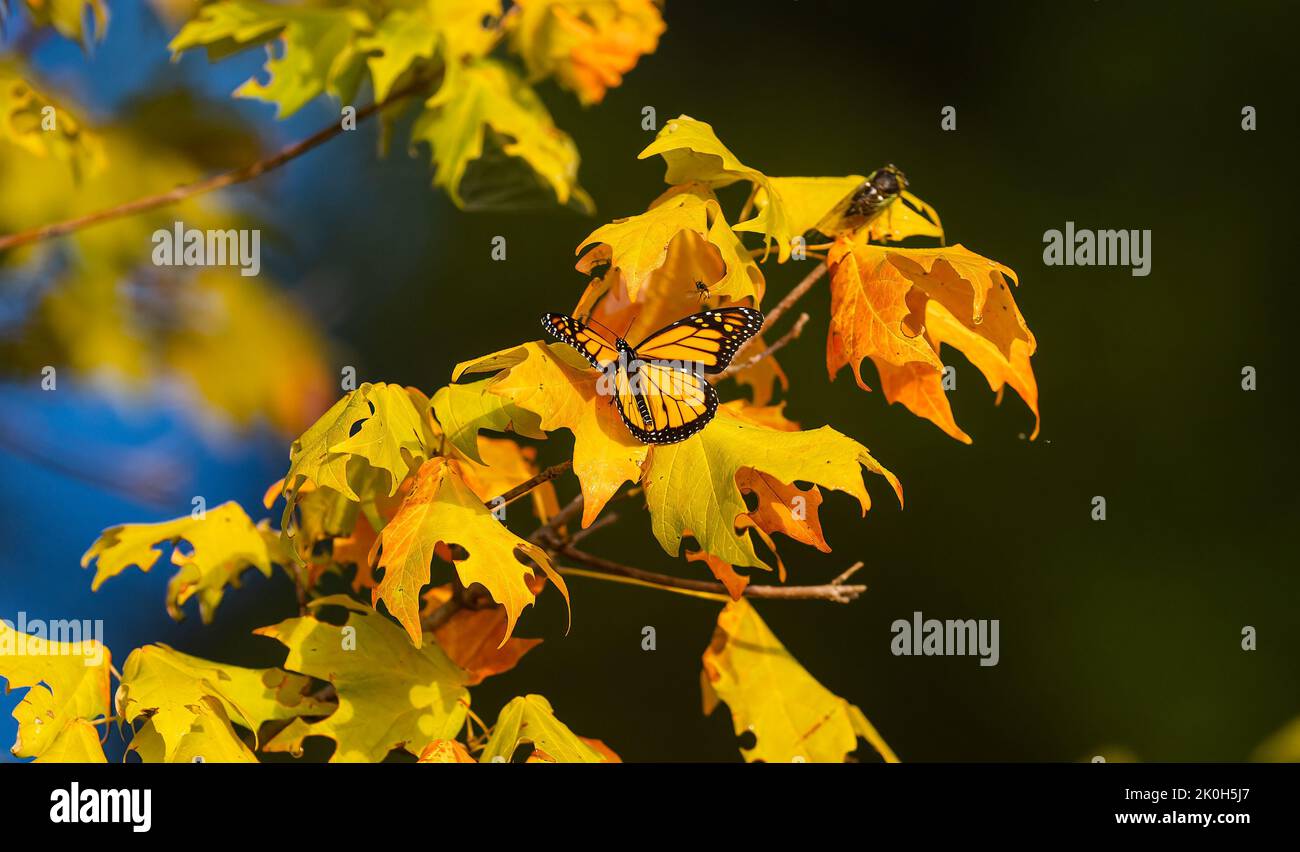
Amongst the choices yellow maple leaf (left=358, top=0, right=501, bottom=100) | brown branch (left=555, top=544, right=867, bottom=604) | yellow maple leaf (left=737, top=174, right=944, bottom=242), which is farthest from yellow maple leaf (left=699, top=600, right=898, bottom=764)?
yellow maple leaf (left=358, top=0, right=501, bottom=100)

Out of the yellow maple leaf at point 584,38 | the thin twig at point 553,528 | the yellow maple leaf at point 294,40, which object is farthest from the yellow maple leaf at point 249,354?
the thin twig at point 553,528

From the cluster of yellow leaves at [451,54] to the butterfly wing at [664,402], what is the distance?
0.48m

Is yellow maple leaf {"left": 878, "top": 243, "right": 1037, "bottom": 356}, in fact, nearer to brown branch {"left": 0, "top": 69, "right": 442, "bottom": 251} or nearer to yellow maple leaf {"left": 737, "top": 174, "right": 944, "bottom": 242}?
yellow maple leaf {"left": 737, "top": 174, "right": 944, "bottom": 242}

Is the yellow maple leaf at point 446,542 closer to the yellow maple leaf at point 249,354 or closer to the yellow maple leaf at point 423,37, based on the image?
the yellow maple leaf at point 423,37

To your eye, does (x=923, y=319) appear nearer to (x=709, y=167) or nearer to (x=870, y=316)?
(x=870, y=316)

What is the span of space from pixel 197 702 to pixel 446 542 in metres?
0.21

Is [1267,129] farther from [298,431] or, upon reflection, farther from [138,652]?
[138,652]

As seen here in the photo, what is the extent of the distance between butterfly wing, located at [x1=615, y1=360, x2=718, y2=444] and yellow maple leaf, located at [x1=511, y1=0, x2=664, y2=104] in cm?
57

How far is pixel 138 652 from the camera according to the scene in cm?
80

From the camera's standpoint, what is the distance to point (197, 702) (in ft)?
2.48

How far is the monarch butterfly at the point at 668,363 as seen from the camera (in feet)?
2.51

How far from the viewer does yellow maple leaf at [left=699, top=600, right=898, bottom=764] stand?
0.98m

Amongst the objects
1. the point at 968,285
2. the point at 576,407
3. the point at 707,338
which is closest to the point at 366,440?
the point at 576,407

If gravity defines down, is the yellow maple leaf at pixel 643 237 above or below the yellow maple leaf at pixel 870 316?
above
